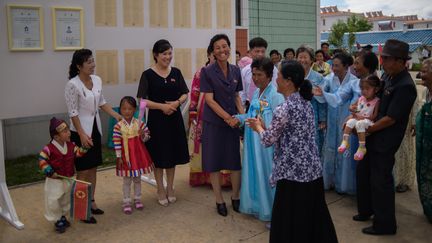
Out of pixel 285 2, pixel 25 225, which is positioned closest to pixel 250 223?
pixel 25 225

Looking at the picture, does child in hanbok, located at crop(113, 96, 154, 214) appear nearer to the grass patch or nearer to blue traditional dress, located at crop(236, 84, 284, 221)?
blue traditional dress, located at crop(236, 84, 284, 221)

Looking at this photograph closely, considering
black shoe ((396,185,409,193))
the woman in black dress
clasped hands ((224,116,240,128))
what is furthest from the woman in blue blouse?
black shoe ((396,185,409,193))

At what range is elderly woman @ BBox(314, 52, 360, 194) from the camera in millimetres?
5066

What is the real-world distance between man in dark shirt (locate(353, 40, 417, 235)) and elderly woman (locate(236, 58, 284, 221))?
0.92 meters

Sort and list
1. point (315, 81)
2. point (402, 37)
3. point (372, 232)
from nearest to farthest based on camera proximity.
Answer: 1. point (372, 232)
2. point (315, 81)
3. point (402, 37)

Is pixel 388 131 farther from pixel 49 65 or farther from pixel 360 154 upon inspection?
pixel 49 65

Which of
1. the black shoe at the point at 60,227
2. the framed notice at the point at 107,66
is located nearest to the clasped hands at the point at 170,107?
the framed notice at the point at 107,66

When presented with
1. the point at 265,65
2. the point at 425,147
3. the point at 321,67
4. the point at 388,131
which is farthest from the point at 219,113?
the point at 321,67

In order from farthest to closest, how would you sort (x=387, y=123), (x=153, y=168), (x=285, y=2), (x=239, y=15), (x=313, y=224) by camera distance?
(x=285, y=2), (x=239, y=15), (x=153, y=168), (x=387, y=123), (x=313, y=224)

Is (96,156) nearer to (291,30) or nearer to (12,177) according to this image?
(12,177)

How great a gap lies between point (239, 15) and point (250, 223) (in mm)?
8688

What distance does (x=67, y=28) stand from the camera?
16.1 ft

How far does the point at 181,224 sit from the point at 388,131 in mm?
2132

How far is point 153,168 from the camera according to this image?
501 cm
